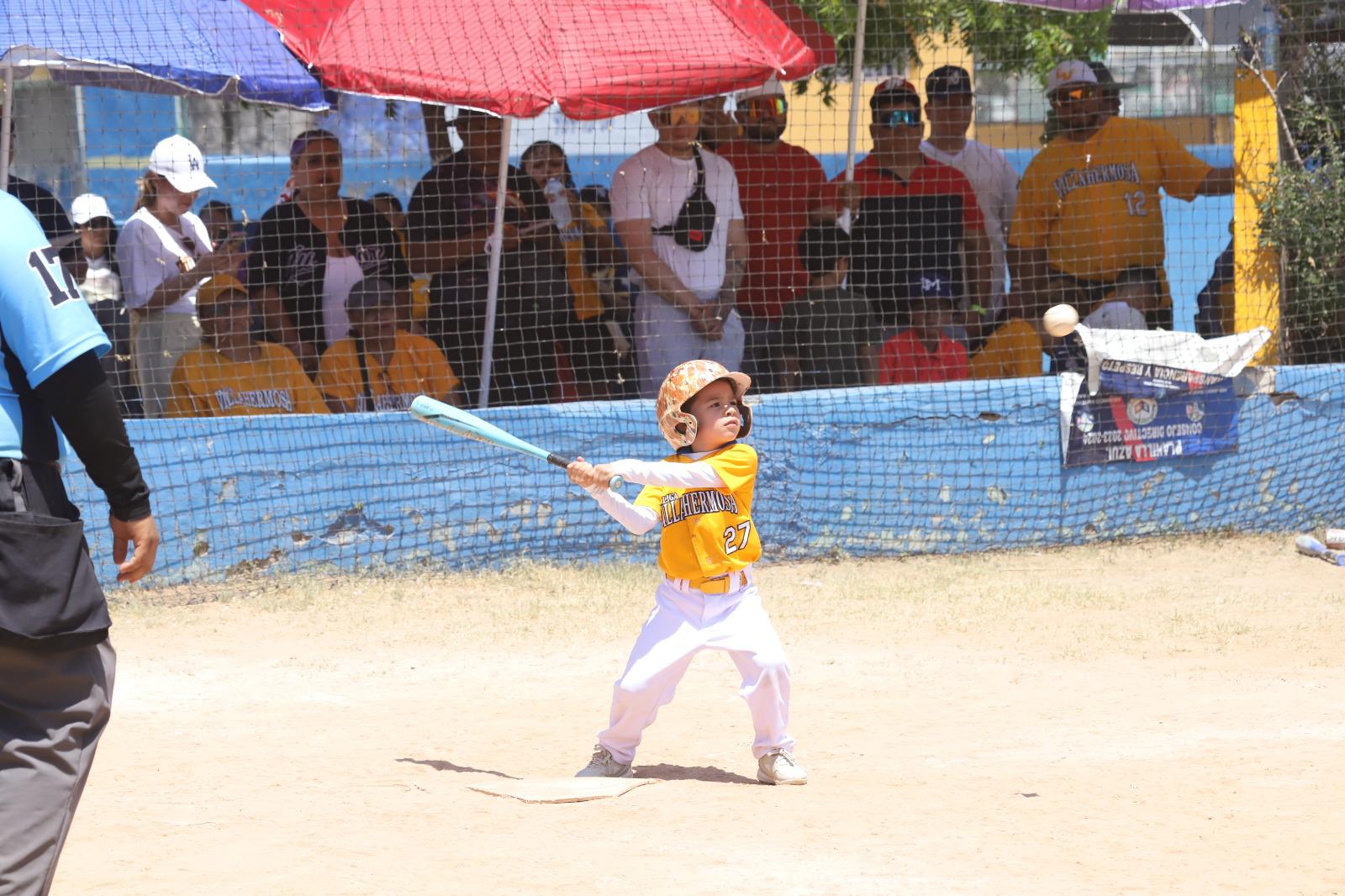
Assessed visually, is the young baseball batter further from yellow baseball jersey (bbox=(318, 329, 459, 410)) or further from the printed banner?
the printed banner

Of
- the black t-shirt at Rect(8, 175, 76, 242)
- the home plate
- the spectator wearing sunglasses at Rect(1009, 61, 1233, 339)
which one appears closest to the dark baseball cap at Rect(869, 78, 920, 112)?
the spectator wearing sunglasses at Rect(1009, 61, 1233, 339)

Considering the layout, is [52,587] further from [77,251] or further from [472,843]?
[77,251]

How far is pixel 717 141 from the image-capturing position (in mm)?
9281

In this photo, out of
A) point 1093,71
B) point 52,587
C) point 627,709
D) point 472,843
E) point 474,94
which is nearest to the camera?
point 52,587

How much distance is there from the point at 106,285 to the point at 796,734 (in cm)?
547

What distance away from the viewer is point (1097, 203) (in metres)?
9.49

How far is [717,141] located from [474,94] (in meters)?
1.75

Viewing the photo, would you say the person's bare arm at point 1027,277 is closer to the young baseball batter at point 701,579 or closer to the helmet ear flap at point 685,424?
the young baseball batter at point 701,579

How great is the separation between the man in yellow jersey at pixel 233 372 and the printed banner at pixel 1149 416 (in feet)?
14.5

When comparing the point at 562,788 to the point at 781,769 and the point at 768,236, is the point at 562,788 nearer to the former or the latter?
the point at 781,769

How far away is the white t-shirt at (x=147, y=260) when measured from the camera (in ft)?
27.3

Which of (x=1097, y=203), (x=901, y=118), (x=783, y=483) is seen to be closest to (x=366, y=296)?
(x=783, y=483)

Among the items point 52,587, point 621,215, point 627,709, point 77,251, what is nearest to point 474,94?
point 621,215

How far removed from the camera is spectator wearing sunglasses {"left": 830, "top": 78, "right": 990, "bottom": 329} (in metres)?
9.31
